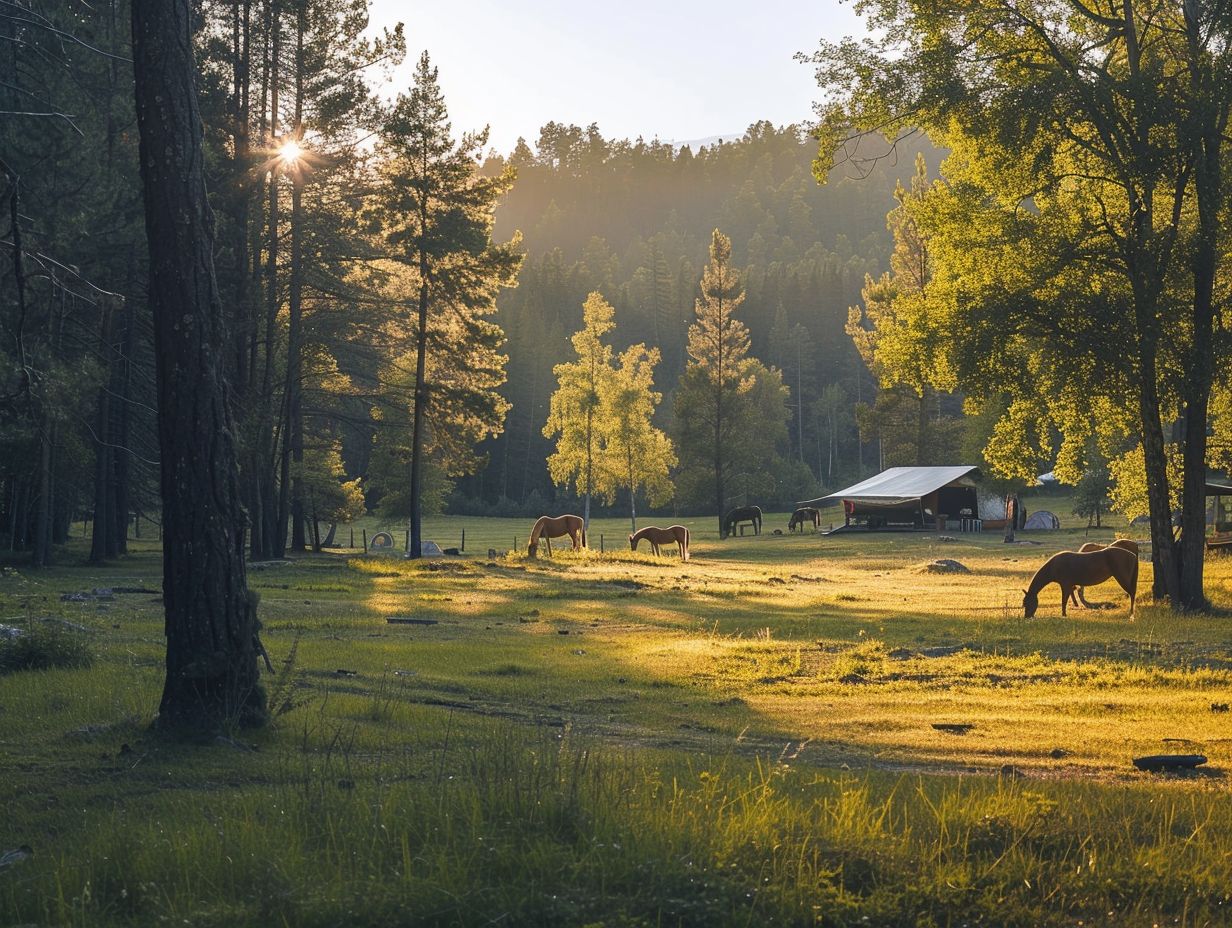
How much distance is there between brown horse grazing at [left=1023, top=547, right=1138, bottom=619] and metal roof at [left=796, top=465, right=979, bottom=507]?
4113 cm


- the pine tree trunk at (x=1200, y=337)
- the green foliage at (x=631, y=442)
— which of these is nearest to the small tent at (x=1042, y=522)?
the green foliage at (x=631, y=442)

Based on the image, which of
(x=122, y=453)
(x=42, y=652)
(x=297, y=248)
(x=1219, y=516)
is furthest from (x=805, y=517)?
(x=42, y=652)

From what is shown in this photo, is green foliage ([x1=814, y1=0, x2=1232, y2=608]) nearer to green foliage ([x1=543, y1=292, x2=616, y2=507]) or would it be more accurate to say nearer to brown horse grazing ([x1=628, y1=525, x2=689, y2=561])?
brown horse grazing ([x1=628, y1=525, x2=689, y2=561])

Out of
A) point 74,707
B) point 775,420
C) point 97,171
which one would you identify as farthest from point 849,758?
point 775,420

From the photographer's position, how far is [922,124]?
24.9m

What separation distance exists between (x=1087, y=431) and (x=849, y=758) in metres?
18.8

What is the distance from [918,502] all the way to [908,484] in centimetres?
122

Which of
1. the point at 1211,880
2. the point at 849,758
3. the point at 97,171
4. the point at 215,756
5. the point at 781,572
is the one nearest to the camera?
the point at 1211,880

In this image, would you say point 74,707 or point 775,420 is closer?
point 74,707

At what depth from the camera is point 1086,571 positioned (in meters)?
24.7

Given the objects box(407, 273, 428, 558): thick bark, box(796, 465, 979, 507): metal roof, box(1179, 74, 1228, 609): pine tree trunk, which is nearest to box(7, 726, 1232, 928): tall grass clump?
box(1179, 74, 1228, 609): pine tree trunk

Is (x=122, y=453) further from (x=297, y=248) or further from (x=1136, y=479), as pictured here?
(x=1136, y=479)

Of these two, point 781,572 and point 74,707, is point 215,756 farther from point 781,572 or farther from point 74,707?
point 781,572

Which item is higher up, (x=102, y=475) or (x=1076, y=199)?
(x=1076, y=199)
